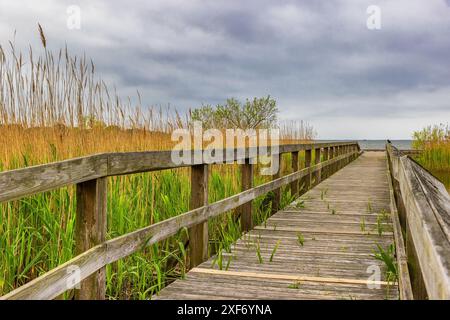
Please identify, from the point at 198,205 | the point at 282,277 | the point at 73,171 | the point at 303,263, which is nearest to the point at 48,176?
the point at 73,171

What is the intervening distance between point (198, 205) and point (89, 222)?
63.7 inches

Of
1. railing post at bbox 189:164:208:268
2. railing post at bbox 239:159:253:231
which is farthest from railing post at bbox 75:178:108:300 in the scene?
railing post at bbox 239:159:253:231

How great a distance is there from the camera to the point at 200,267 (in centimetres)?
385

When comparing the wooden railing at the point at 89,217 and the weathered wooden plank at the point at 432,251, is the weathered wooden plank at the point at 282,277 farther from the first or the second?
the weathered wooden plank at the point at 432,251

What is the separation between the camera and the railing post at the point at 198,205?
3.96 meters

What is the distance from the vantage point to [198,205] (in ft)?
13.0

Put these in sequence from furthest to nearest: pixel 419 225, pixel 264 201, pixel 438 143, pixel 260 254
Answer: pixel 438 143 → pixel 264 201 → pixel 260 254 → pixel 419 225

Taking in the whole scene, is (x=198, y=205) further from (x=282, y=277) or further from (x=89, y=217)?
(x=89, y=217)

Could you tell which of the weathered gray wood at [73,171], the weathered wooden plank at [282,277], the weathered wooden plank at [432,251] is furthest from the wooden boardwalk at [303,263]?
the weathered wooden plank at [432,251]

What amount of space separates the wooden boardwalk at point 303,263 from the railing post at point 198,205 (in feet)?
0.39

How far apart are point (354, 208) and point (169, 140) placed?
333 cm

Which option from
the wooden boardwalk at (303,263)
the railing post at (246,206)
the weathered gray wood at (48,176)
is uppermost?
the weathered gray wood at (48,176)

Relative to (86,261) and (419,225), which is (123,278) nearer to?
(86,261)
